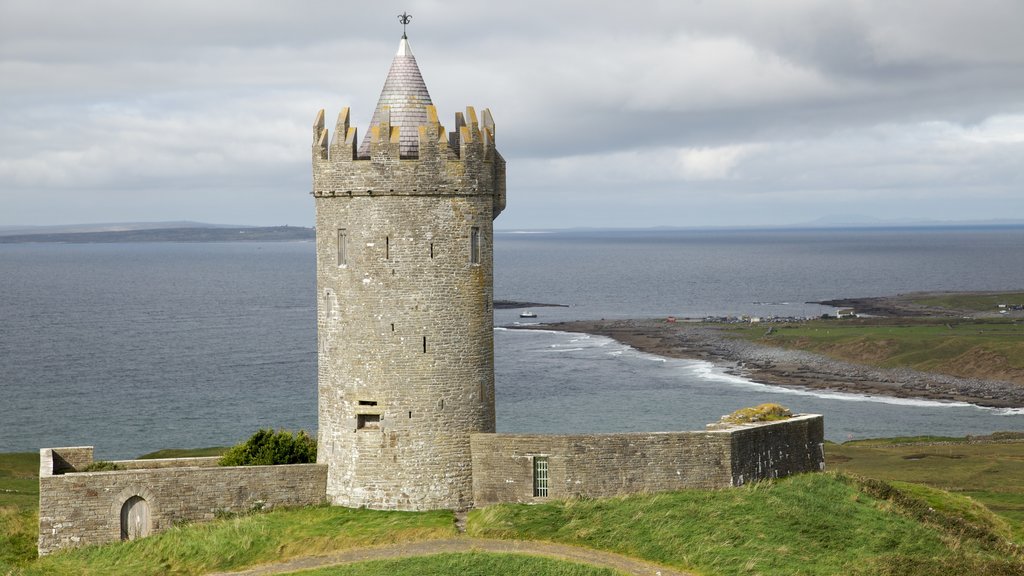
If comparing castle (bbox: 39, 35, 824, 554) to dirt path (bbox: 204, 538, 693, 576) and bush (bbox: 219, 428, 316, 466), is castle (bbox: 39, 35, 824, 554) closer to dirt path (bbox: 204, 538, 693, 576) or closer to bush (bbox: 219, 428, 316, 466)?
dirt path (bbox: 204, 538, 693, 576)

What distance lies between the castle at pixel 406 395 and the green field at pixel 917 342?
8173cm

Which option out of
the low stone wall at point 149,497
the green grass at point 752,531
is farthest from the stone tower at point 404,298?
the green grass at point 752,531

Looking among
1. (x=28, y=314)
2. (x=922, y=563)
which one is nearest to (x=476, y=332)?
(x=922, y=563)

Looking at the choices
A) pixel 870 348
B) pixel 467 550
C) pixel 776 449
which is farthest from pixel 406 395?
pixel 870 348

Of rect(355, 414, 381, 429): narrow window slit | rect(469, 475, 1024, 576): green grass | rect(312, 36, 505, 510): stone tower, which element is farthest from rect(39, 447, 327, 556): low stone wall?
rect(469, 475, 1024, 576): green grass

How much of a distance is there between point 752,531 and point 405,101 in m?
12.1

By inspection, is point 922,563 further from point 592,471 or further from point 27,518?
point 27,518

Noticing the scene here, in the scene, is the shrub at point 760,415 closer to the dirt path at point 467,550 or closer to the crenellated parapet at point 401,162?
the dirt path at point 467,550

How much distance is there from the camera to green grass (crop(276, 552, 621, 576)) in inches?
848

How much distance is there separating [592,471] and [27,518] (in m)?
14.6

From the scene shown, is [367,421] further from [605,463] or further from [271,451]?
[605,463]

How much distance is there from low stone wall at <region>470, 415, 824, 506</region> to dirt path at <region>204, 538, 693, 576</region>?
220cm

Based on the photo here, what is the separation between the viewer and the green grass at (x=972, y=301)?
153500mm

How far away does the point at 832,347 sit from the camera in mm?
113875
